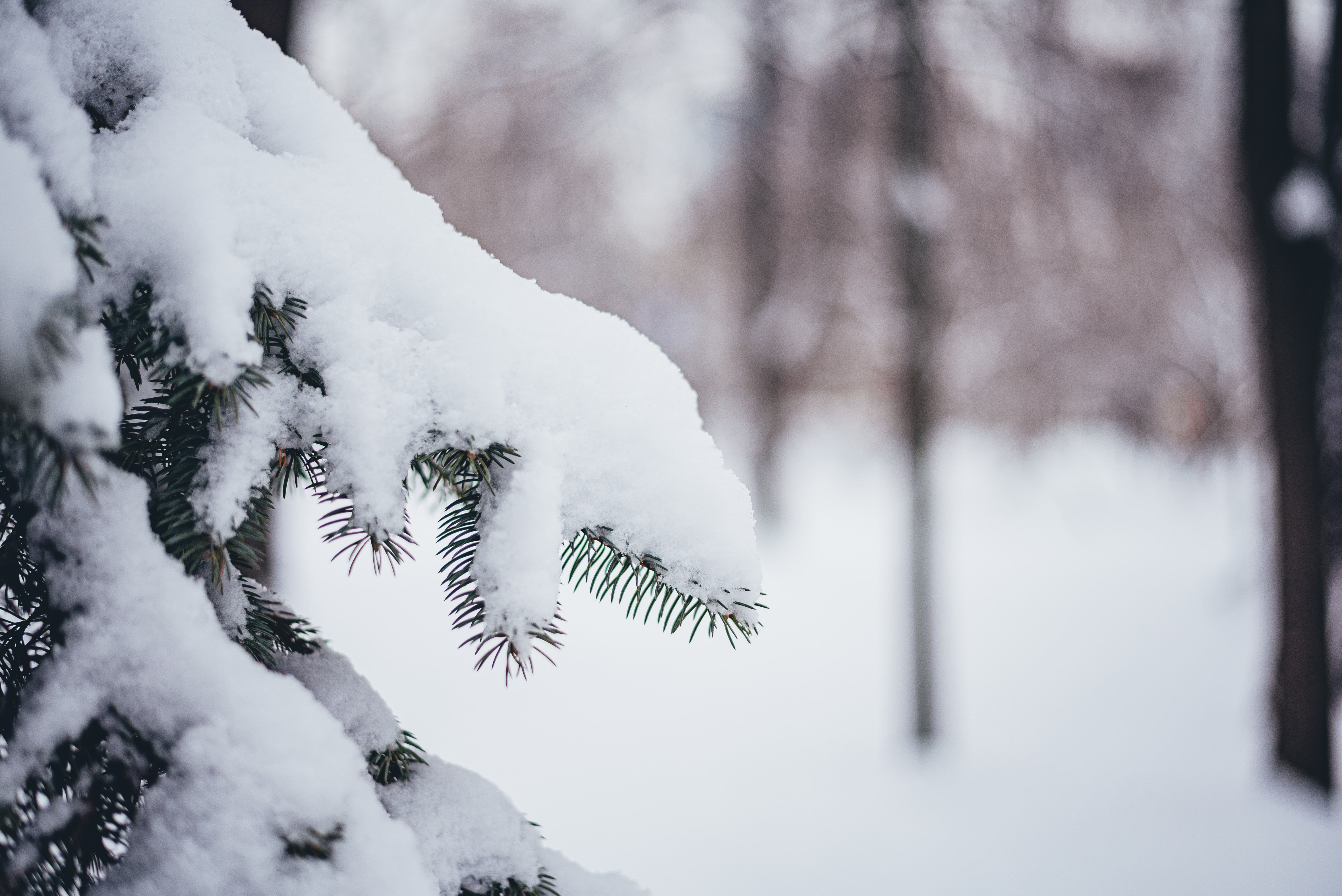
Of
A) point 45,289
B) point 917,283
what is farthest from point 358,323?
point 917,283

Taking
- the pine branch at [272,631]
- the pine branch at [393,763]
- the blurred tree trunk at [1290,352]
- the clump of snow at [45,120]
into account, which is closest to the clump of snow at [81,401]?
the clump of snow at [45,120]

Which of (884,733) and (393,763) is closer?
(393,763)

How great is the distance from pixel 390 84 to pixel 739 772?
6368 mm

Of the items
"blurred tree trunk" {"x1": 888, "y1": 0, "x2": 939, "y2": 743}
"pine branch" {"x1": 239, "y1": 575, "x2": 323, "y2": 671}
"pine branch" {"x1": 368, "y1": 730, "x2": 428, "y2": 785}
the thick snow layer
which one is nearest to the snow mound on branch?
the thick snow layer

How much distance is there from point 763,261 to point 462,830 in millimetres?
9297

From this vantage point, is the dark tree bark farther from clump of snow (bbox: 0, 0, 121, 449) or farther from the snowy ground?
the snowy ground

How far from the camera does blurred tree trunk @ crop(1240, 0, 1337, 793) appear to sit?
4.11 metres

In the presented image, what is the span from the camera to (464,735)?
15.2 feet

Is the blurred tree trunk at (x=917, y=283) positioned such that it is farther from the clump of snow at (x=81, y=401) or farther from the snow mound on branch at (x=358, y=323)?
the clump of snow at (x=81, y=401)

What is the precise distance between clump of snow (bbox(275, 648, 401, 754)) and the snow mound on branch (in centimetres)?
33

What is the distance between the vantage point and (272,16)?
2.29 m

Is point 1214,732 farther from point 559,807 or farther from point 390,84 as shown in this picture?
point 390,84

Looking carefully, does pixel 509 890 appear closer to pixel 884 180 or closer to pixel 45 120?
pixel 45 120

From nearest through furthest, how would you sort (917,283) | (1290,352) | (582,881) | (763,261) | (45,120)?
(45,120) → (582,881) → (1290,352) → (917,283) → (763,261)
